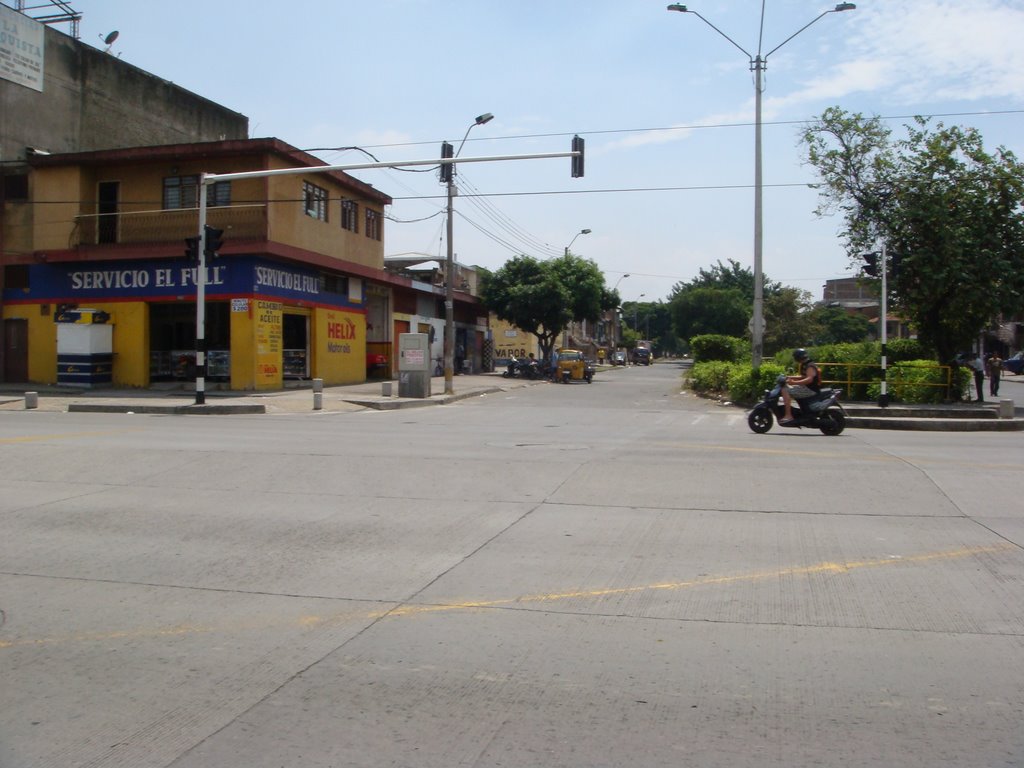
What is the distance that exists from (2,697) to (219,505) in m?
5.00

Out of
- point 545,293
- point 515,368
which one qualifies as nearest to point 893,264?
point 515,368

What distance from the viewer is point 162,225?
29.8m

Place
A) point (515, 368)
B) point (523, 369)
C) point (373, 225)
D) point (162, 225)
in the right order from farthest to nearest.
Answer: point (515, 368)
point (523, 369)
point (373, 225)
point (162, 225)

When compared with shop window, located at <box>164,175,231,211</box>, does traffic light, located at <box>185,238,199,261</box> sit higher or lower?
lower

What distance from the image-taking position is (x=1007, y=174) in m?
25.3

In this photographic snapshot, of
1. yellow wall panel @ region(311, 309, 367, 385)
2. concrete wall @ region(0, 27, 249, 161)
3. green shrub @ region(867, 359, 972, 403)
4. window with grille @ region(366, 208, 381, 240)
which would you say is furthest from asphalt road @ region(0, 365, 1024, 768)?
concrete wall @ region(0, 27, 249, 161)

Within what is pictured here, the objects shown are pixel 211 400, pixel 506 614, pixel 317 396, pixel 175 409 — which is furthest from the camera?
pixel 211 400

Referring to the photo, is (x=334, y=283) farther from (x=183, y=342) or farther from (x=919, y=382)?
(x=919, y=382)

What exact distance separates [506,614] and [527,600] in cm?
34

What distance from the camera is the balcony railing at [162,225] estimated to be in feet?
93.8

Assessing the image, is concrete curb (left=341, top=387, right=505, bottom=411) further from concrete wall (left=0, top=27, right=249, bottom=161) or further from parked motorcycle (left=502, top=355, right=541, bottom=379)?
concrete wall (left=0, top=27, right=249, bottom=161)

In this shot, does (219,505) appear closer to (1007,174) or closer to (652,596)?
(652,596)

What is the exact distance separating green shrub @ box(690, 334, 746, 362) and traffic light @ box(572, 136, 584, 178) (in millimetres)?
19607

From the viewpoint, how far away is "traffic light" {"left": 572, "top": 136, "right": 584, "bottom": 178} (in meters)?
21.2
